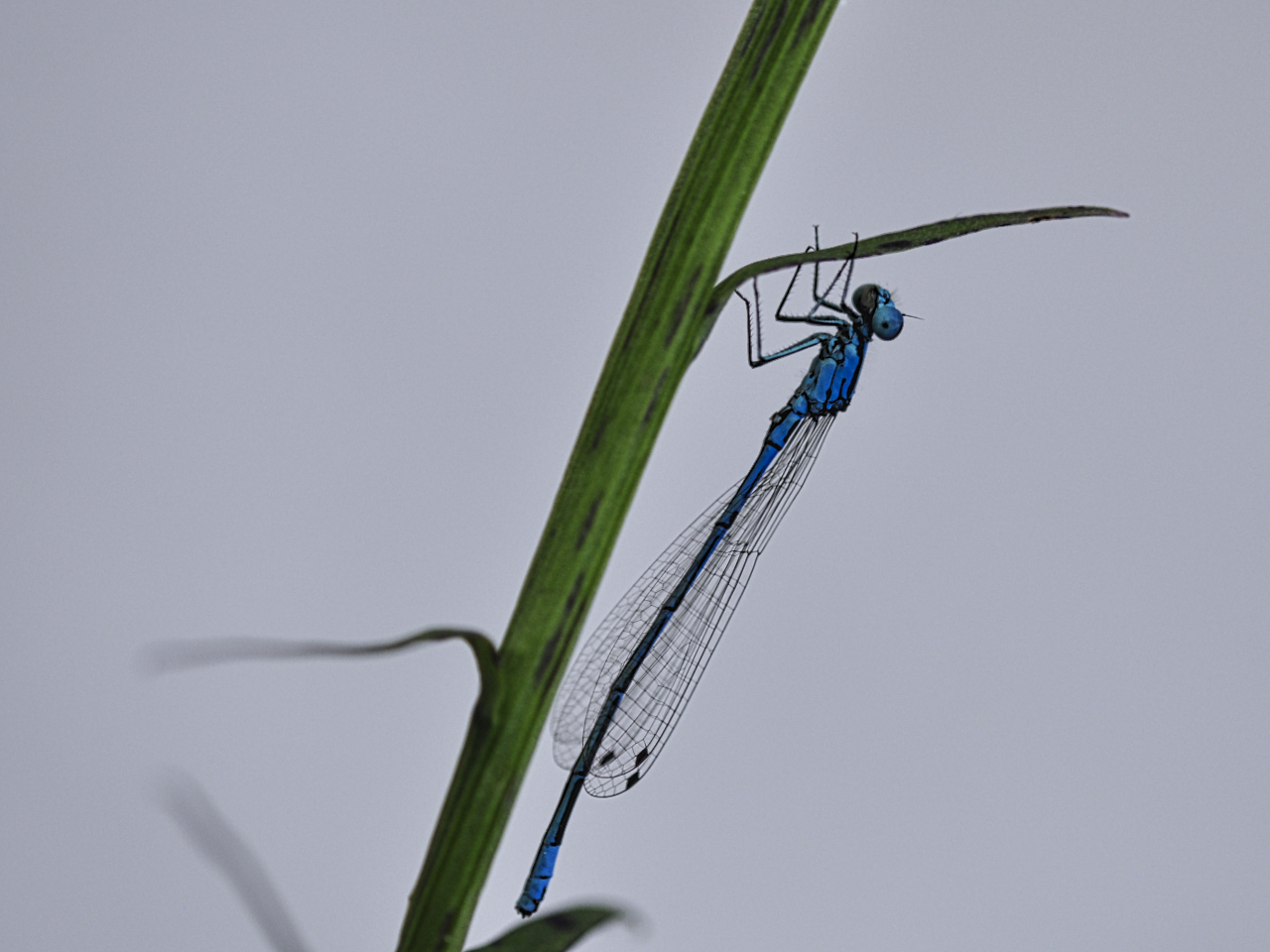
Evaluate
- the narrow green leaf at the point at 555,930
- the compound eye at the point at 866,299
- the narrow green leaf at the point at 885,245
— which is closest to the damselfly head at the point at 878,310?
the compound eye at the point at 866,299

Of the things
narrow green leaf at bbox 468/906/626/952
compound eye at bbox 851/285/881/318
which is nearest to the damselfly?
compound eye at bbox 851/285/881/318

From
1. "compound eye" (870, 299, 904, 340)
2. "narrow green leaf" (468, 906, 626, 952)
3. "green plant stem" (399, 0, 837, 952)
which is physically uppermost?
"compound eye" (870, 299, 904, 340)

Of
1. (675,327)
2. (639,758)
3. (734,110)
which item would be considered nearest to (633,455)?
(675,327)

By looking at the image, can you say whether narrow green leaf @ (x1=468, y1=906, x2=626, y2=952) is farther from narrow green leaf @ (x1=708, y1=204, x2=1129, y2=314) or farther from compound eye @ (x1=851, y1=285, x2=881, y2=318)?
compound eye @ (x1=851, y1=285, x2=881, y2=318)

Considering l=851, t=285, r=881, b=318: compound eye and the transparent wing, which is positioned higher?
l=851, t=285, r=881, b=318: compound eye

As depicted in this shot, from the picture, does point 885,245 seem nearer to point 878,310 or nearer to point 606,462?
point 606,462
